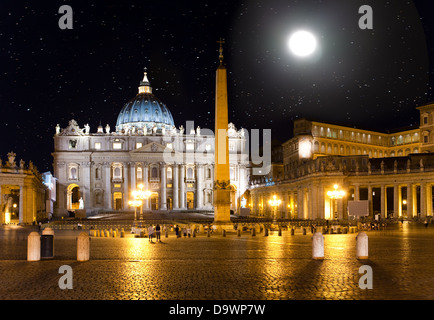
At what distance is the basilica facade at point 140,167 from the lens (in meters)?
116

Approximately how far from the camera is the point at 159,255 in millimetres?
21516

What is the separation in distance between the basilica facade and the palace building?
967cm

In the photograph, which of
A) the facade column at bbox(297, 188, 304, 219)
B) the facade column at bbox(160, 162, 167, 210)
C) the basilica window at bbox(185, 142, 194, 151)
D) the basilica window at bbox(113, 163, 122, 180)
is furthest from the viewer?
the basilica window at bbox(185, 142, 194, 151)

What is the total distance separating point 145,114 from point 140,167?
26802mm

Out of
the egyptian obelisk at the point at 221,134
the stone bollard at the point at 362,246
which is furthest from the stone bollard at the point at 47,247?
the egyptian obelisk at the point at 221,134

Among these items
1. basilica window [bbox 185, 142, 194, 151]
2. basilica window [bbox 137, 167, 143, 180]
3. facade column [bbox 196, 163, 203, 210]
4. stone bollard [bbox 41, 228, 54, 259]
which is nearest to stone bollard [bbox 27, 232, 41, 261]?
stone bollard [bbox 41, 228, 54, 259]

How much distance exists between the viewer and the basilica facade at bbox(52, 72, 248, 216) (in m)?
116

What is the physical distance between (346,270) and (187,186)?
345 ft

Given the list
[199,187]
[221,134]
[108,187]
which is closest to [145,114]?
[108,187]

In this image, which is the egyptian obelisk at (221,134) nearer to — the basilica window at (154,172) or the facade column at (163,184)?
the facade column at (163,184)

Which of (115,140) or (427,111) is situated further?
(115,140)

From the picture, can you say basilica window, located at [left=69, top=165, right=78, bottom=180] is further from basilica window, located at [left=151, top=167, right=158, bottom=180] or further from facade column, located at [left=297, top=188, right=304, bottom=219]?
facade column, located at [left=297, top=188, right=304, bottom=219]
